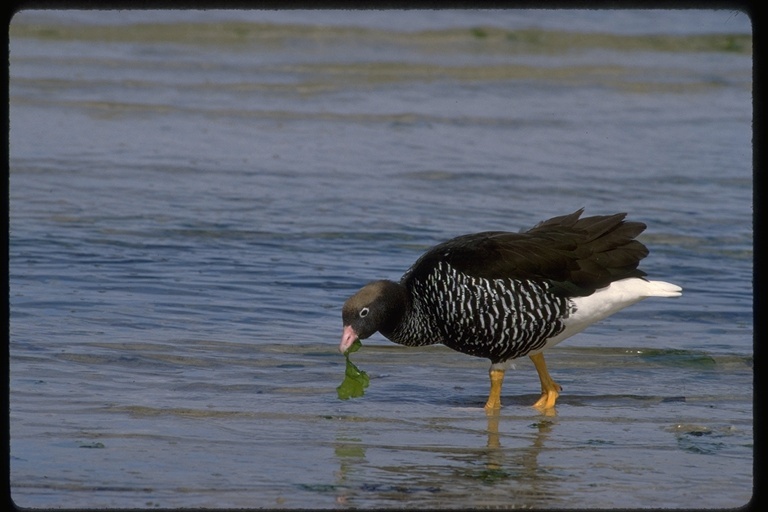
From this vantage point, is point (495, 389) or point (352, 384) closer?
point (352, 384)

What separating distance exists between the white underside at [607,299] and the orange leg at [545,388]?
7 centimetres

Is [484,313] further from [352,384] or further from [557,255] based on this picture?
[352,384]

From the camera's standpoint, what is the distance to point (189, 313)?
9.51 metres

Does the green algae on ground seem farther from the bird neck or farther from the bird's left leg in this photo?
the bird's left leg

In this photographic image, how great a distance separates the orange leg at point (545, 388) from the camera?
775 cm

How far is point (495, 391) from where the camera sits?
25.4 ft

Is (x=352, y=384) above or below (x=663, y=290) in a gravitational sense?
below

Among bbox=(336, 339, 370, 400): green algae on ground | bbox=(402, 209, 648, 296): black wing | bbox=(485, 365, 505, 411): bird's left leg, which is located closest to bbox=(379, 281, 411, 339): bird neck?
bbox=(402, 209, 648, 296): black wing

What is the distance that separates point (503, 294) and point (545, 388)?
28.6 inches

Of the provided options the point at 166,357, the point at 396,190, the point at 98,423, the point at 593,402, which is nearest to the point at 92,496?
the point at 98,423

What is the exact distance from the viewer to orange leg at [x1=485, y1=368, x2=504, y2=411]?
302 inches

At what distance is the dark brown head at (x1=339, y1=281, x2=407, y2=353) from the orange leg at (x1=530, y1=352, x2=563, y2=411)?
3.16 feet

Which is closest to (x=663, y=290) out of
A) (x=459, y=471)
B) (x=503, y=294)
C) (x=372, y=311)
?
(x=503, y=294)

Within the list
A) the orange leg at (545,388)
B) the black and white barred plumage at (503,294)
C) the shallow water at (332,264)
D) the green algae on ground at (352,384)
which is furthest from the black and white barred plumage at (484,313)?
the green algae on ground at (352,384)
